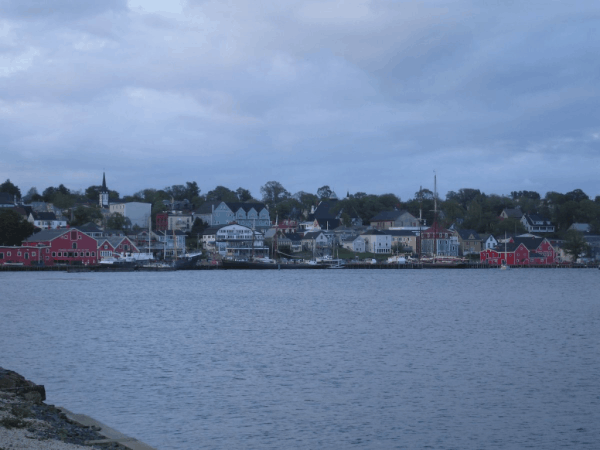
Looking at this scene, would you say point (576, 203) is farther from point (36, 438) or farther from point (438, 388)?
point (36, 438)

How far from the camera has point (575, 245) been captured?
12019 cm

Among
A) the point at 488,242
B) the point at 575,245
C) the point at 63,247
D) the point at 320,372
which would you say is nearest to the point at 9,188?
the point at 63,247

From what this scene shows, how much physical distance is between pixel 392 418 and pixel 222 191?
155618mm

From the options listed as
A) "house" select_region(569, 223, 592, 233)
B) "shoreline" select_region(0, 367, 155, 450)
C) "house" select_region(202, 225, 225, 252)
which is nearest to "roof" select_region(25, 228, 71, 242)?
"house" select_region(202, 225, 225, 252)

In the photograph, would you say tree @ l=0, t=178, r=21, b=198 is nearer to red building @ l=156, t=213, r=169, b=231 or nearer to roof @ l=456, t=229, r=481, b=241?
red building @ l=156, t=213, r=169, b=231

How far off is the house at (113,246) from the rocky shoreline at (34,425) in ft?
284

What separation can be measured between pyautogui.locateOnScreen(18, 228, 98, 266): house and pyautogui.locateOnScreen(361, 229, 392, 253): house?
48.5m

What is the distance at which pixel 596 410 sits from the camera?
17.8m

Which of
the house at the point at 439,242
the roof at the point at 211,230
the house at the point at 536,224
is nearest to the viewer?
the roof at the point at 211,230

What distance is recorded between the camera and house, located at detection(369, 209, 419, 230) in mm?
142012

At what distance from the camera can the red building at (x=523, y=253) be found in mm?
118000

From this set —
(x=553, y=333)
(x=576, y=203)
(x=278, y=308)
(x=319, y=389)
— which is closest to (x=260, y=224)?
(x=576, y=203)

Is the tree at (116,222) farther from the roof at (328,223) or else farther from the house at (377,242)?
the house at (377,242)

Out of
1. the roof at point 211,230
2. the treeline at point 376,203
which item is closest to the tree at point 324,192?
the treeline at point 376,203
